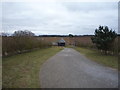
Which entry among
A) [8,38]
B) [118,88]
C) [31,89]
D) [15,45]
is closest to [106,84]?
[118,88]

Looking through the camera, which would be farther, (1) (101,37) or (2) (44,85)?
(1) (101,37)

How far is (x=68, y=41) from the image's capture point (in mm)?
108250

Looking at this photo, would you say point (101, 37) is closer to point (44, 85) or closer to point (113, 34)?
point (113, 34)

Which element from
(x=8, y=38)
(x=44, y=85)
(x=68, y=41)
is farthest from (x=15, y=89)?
(x=68, y=41)

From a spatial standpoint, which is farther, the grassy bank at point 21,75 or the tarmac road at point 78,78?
the grassy bank at point 21,75

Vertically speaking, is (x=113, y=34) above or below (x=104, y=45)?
above

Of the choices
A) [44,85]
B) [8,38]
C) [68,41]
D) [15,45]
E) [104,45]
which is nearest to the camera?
[44,85]

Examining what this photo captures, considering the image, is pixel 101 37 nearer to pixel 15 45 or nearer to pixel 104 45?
pixel 104 45

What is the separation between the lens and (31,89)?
592cm

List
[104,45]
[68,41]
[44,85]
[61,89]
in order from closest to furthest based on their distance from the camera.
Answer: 1. [61,89]
2. [44,85]
3. [104,45]
4. [68,41]

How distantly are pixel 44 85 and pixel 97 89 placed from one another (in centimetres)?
197

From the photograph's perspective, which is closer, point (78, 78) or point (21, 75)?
point (78, 78)

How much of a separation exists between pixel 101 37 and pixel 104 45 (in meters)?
1.74

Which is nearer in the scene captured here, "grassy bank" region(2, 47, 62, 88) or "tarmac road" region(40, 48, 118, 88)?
"tarmac road" region(40, 48, 118, 88)
